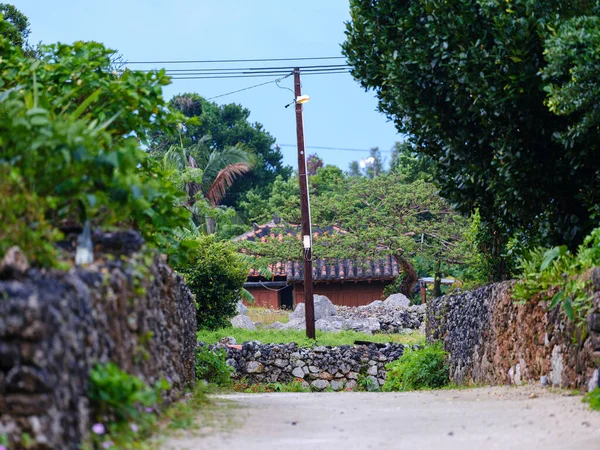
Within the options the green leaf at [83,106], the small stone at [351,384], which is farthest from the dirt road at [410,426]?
the small stone at [351,384]

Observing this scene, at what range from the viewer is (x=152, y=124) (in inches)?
381

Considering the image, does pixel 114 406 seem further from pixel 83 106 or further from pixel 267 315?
pixel 267 315

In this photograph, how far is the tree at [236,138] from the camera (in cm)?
4875

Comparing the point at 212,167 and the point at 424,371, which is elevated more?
the point at 212,167

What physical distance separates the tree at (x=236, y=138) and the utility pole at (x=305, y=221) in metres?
20.4

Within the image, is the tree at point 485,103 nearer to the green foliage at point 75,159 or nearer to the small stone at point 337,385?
the green foliage at point 75,159

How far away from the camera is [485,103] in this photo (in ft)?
39.1

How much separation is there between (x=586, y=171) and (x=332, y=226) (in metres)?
24.3

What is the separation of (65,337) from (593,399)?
5572 millimetres

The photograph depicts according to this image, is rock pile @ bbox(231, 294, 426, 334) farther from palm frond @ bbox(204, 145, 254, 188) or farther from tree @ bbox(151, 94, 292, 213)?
tree @ bbox(151, 94, 292, 213)

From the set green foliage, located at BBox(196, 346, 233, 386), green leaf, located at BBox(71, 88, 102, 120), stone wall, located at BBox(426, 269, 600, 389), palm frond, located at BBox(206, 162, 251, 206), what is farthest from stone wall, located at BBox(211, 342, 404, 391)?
palm frond, located at BBox(206, 162, 251, 206)

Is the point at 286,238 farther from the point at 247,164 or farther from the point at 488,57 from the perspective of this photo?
the point at 488,57

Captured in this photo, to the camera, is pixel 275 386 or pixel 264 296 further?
pixel 264 296

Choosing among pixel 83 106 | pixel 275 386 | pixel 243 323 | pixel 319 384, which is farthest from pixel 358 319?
pixel 83 106
